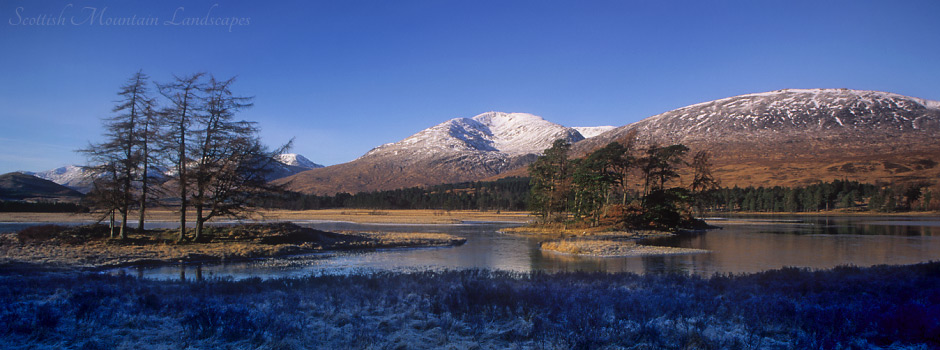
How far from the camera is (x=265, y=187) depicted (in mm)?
30188

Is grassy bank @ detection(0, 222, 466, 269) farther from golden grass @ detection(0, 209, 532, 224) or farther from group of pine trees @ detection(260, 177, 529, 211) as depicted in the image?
group of pine trees @ detection(260, 177, 529, 211)

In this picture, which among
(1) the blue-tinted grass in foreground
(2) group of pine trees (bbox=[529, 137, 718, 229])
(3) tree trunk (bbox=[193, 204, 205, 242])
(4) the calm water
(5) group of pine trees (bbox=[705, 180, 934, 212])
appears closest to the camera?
(1) the blue-tinted grass in foreground

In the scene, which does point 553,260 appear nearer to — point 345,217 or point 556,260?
point 556,260

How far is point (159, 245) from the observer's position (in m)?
28.6

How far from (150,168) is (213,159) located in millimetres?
4206

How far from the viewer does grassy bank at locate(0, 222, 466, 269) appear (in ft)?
77.8

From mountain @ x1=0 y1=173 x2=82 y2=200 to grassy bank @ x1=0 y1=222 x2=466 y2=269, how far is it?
107 m

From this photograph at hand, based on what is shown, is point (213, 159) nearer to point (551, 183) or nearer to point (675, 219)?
point (551, 183)

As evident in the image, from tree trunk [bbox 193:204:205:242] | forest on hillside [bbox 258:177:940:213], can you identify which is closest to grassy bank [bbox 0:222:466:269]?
tree trunk [bbox 193:204:205:242]

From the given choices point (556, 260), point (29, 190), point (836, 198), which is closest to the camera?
point (556, 260)

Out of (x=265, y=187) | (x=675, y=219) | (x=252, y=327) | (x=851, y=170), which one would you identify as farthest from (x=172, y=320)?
(x=851, y=170)

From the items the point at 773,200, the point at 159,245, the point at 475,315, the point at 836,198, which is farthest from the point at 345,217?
the point at 836,198

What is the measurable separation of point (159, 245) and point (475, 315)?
25.5m

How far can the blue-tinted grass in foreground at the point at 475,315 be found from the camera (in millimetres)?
8273
